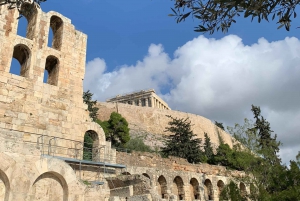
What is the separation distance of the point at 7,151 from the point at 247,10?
7.33 meters

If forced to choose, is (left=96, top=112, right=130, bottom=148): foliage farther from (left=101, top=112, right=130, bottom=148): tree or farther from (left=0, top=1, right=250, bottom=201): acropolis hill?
(left=0, top=1, right=250, bottom=201): acropolis hill

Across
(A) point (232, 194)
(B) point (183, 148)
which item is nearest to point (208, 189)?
(B) point (183, 148)

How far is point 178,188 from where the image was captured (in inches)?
879

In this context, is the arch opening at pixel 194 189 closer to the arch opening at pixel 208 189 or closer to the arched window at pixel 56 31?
the arch opening at pixel 208 189

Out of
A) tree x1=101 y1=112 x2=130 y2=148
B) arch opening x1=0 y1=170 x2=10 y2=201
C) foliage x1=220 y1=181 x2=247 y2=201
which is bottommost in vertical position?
foliage x1=220 y1=181 x2=247 y2=201

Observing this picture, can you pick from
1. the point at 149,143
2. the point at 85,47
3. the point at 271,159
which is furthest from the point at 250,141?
the point at 149,143

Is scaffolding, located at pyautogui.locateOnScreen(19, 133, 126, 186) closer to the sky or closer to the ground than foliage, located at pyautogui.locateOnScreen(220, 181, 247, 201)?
closer to the sky

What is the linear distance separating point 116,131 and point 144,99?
37.2 meters

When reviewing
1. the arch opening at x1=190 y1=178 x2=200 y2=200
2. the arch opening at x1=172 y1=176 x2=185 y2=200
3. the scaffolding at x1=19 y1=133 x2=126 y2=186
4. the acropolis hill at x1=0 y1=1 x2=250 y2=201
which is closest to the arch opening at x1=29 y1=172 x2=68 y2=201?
the acropolis hill at x1=0 y1=1 x2=250 y2=201

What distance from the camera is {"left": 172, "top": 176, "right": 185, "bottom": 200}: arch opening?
22.1 m

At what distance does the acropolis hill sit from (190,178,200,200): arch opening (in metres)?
7.09

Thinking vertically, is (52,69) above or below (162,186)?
above

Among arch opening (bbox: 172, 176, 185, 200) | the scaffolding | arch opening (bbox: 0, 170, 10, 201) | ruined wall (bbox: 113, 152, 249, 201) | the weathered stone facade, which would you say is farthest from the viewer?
arch opening (bbox: 172, 176, 185, 200)

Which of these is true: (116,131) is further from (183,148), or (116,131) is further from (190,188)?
(190,188)
